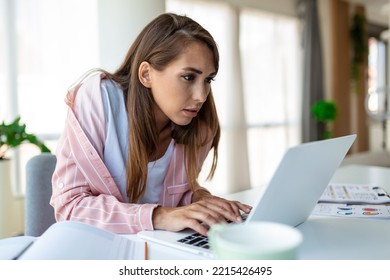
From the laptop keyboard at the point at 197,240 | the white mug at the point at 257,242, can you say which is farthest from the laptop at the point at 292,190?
the white mug at the point at 257,242

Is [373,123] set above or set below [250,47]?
below

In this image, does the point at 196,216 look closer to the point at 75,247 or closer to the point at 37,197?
the point at 75,247

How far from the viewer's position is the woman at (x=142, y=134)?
83 centimetres

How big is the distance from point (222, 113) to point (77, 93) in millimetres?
3008

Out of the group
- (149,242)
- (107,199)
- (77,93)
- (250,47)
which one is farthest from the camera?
(250,47)

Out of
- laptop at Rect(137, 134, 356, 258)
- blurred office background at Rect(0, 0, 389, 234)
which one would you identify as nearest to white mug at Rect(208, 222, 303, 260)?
laptop at Rect(137, 134, 356, 258)

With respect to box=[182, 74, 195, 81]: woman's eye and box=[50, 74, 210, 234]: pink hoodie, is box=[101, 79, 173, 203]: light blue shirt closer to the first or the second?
box=[50, 74, 210, 234]: pink hoodie

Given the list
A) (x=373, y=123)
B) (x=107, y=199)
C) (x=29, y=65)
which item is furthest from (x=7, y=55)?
(x=373, y=123)

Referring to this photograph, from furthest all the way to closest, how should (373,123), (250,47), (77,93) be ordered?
(373,123), (250,47), (77,93)

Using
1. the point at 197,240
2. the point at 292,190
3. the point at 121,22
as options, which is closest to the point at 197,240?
the point at 197,240

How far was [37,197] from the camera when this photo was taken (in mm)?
1006

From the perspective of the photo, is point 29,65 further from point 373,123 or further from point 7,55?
point 373,123

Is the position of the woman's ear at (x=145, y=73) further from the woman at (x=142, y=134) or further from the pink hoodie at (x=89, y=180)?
the pink hoodie at (x=89, y=180)

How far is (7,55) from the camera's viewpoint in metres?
2.61
